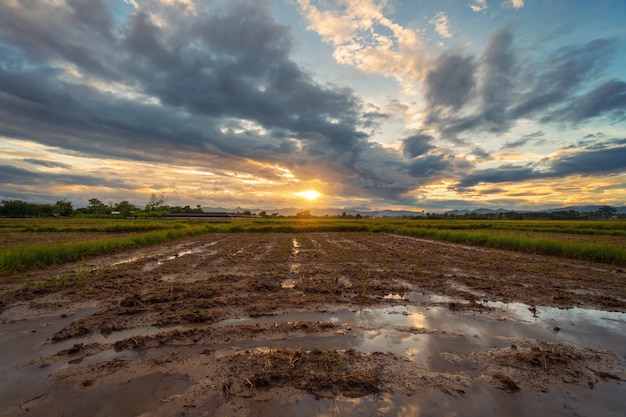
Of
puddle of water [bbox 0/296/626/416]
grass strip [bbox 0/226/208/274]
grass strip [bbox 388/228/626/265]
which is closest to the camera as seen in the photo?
puddle of water [bbox 0/296/626/416]

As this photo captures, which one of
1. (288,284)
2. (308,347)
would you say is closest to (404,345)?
(308,347)

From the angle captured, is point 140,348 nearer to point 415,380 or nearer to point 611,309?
point 415,380

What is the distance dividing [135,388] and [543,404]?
4336mm

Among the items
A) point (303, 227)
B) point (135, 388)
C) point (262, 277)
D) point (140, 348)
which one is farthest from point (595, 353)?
point (303, 227)

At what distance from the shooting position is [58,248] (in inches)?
419

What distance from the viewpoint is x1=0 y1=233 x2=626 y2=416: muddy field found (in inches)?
111

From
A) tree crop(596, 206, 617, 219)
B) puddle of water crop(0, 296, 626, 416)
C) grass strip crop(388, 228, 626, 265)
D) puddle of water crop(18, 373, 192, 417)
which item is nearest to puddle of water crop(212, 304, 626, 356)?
puddle of water crop(0, 296, 626, 416)

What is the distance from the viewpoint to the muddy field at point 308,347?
283 centimetres

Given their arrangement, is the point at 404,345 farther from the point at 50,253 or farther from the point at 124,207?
the point at 124,207

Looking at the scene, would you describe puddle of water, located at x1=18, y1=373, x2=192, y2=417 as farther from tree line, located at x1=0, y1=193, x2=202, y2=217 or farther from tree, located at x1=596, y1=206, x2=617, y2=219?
tree, located at x1=596, y1=206, x2=617, y2=219

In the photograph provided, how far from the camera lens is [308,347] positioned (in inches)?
156

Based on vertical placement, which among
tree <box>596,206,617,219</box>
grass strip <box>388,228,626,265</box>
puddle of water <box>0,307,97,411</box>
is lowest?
puddle of water <box>0,307,97,411</box>

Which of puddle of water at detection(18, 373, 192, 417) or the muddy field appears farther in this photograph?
the muddy field

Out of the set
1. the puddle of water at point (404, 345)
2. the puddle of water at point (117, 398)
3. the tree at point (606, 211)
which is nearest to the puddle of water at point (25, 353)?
the puddle of water at point (404, 345)
